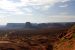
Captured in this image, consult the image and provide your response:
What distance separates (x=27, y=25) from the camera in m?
160

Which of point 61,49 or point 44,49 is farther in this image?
point 44,49

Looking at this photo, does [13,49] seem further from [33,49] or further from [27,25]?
[27,25]

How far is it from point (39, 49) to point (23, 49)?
3890mm

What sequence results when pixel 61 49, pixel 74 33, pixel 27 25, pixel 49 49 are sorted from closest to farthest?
pixel 61 49 → pixel 74 33 → pixel 49 49 → pixel 27 25

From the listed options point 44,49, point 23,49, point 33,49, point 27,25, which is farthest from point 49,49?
point 27,25

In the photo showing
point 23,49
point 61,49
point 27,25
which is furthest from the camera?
point 27,25

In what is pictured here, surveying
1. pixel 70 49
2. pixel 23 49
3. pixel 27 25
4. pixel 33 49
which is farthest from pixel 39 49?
pixel 27 25

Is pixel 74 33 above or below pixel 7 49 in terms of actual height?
above

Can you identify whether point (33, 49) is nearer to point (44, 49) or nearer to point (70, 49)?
point (44, 49)

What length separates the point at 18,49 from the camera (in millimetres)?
37531

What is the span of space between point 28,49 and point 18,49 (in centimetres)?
230

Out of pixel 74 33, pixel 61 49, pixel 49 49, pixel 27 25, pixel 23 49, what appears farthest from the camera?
pixel 27 25

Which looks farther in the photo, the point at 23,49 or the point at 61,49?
the point at 23,49

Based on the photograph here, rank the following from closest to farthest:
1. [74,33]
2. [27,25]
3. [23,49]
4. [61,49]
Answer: [61,49] → [74,33] → [23,49] → [27,25]
